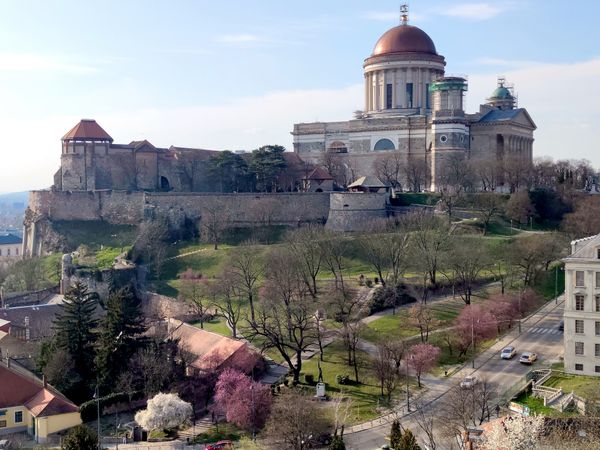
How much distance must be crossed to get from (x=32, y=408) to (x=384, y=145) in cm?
4667

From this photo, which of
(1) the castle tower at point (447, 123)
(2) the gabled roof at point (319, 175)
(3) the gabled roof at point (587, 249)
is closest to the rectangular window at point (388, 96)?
(1) the castle tower at point (447, 123)

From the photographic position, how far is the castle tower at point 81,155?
64.2 m

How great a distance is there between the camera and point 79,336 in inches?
1451

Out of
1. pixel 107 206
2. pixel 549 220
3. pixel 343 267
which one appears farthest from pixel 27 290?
pixel 549 220

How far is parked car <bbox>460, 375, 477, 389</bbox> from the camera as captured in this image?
2991cm

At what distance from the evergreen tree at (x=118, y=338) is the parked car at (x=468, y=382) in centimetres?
1517

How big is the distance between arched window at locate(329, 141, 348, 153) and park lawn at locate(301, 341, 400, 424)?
3846cm

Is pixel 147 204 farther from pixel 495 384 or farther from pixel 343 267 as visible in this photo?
pixel 495 384

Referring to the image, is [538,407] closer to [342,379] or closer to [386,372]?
[386,372]

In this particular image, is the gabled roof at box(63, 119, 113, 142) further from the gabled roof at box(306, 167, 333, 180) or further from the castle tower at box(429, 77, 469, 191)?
the castle tower at box(429, 77, 469, 191)

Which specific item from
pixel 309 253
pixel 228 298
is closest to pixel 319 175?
pixel 309 253

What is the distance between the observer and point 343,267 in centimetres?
5062

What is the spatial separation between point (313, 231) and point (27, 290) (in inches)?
810

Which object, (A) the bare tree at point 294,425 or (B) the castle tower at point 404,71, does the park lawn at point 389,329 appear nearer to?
(A) the bare tree at point 294,425
